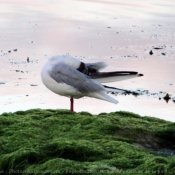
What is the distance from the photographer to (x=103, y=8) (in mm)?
38719

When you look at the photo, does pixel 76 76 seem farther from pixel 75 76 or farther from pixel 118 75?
pixel 118 75

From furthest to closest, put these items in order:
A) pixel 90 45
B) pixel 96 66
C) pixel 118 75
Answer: pixel 90 45, pixel 96 66, pixel 118 75

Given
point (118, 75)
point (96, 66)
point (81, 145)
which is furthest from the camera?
point (96, 66)

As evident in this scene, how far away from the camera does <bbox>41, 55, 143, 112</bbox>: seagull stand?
30.2 feet

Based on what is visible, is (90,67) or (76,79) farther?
(90,67)

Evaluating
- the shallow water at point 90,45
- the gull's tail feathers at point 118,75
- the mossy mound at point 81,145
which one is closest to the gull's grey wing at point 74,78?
the gull's tail feathers at point 118,75

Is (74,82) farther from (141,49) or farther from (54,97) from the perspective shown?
(141,49)

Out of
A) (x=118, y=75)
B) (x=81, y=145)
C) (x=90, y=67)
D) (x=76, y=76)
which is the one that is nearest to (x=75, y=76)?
(x=76, y=76)

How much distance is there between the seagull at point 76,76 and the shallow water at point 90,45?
13.6ft

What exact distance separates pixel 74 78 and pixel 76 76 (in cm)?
5

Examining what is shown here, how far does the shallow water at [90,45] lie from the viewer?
49.2 feet

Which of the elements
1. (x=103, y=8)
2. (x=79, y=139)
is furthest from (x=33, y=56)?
(x=103, y=8)

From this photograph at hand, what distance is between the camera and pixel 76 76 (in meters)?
9.32

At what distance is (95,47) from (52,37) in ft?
8.75
